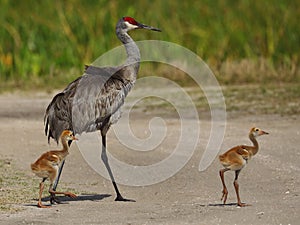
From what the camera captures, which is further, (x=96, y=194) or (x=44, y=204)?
(x=96, y=194)

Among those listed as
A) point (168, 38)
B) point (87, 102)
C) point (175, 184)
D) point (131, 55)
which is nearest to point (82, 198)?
point (87, 102)

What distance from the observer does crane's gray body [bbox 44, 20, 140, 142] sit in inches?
398

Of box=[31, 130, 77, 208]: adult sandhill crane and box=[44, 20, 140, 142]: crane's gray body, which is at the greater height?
box=[44, 20, 140, 142]: crane's gray body

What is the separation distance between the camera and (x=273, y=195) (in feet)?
31.4

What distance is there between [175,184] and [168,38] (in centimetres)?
862

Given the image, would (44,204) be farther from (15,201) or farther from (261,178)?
(261,178)

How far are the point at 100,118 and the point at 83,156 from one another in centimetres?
187

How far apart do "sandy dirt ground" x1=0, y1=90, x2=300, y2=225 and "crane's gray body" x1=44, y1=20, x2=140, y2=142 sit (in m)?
0.71

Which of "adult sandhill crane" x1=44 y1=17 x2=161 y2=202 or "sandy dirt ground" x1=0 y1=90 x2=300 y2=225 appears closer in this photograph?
"sandy dirt ground" x1=0 y1=90 x2=300 y2=225

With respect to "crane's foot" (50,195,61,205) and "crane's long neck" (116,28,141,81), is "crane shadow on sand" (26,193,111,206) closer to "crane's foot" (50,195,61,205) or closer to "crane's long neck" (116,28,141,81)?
"crane's foot" (50,195,61,205)

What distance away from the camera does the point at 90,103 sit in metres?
10.3

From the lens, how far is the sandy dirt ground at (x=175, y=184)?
27.9 feet

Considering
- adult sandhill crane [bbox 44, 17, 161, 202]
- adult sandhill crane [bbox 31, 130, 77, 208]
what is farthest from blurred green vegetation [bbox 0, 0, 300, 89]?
adult sandhill crane [bbox 31, 130, 77, 208]

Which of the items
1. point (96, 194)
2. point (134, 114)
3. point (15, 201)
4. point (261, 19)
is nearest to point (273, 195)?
point (96, 194)
